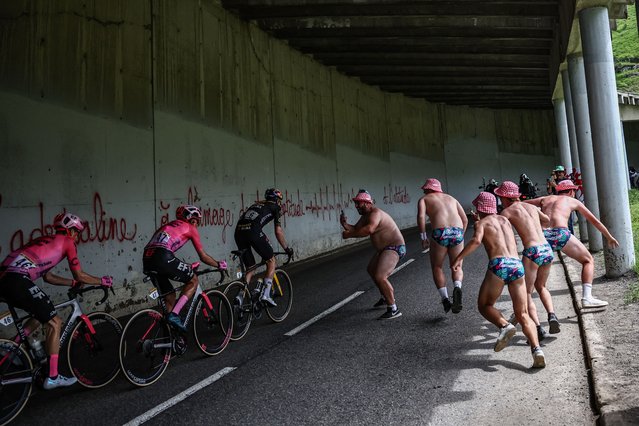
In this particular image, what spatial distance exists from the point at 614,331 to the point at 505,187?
2.02 meters

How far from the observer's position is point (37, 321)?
4895 mm

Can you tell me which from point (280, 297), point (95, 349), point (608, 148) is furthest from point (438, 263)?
point (95, 349)

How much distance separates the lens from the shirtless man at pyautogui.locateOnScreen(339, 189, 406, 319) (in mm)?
7133

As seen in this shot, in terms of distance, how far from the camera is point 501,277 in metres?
4.86

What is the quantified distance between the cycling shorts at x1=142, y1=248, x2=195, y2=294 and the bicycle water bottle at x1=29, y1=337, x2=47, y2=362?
4.22ft

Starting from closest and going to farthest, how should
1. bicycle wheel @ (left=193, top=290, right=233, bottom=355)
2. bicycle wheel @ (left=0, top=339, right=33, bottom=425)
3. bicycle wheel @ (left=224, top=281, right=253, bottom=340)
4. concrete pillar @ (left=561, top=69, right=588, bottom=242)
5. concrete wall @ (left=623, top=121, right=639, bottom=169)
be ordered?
1. bicycle wheel @ (left=0, top=339, right=33, bottom=425)
2. bicycle wheel @ (left=193, top=290, right=233, bottom=355)
3. bicycle wheel @ (left=224, top=281, right=253, bottom=340)
4. concrete pillar @ (left=561, top=69, right=588, bottom=242)
5. concrete wall @ (left=623, top=121, right=639, bottom=169)

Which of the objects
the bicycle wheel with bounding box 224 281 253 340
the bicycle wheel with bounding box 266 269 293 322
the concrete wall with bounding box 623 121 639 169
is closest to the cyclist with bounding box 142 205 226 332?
the bicycle wheel with bounding box 224 281 253 340

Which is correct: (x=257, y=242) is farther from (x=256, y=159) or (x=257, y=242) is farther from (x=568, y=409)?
(x=256, y=159)

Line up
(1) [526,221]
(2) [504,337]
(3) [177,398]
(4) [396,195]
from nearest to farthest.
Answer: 1. (3) [177,398]
2. (2) [504,337]
3. (1) [526,221]
4. (4) [396,195]

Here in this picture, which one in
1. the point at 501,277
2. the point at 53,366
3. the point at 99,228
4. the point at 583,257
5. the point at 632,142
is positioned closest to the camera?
the point at 53,366

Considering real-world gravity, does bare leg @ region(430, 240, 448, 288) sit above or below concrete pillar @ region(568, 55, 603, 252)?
below

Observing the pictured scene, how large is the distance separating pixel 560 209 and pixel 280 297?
4.43 metres

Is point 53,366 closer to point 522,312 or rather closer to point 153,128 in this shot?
point 522,312

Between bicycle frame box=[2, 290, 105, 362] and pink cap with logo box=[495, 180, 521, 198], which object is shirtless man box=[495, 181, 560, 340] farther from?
bicycle frame box=[2, 290, 105, 362]
